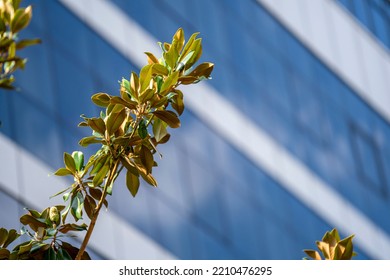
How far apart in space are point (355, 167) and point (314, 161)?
62.5 inches

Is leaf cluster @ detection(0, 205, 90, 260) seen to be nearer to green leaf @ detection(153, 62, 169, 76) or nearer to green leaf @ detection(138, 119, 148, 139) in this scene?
green leaf @ detection(138, 119, 148, 139)

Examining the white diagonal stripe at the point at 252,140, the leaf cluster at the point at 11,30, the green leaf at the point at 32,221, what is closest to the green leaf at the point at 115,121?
the green leaf at the point at 32,221

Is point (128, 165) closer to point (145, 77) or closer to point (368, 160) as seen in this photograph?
point (145, 77)

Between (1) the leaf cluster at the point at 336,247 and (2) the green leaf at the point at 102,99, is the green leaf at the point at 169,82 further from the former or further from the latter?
(1) the leaf cluster at the point at 336,247

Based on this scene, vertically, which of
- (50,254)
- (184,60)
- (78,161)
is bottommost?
(50,254)

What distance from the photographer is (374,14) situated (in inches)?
987

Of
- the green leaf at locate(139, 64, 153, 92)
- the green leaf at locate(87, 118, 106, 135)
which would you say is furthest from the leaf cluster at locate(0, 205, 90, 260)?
the green leaf at locate(139, 64, 153, 92)

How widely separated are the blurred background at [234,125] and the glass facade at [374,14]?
3 centimetres

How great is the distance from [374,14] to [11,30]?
21.7 m

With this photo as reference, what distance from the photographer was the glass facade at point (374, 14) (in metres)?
24.3

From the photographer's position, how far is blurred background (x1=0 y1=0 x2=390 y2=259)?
15.9 meters

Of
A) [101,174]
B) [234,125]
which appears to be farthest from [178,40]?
→ [234,125]
